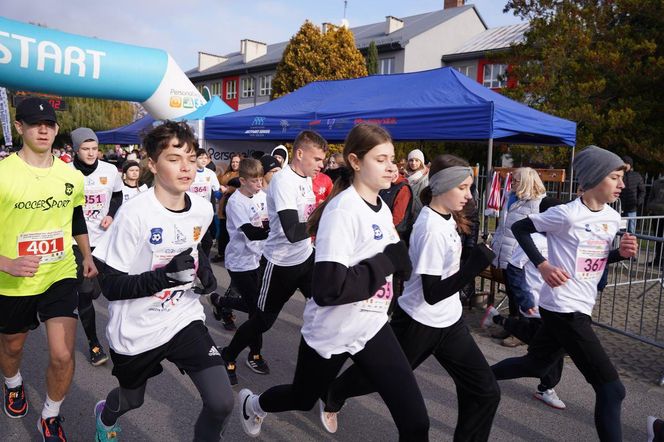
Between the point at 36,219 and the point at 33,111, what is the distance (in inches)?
25.6

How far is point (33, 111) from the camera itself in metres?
3.25

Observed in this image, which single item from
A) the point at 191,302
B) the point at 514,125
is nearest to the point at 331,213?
the point at 191,302

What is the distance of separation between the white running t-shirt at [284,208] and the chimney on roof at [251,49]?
4474cm

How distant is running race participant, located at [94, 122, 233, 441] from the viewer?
2.55 meters

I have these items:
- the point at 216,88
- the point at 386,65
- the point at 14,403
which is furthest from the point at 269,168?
the point at 216,88

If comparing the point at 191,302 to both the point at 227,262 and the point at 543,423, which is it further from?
the point at 543,423

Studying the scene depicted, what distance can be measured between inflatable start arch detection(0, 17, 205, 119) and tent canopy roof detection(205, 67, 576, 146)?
2299mm

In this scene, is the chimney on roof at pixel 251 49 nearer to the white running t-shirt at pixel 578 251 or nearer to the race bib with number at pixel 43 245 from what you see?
the race bib with number at pixel 43 245

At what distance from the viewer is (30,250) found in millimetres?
3250

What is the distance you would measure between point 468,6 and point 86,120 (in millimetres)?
31101

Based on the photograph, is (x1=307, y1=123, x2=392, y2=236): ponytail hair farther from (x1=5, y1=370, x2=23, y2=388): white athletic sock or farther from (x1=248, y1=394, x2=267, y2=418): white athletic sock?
(x1=5, y1=370, x2=23, y2=388): white athletic sock

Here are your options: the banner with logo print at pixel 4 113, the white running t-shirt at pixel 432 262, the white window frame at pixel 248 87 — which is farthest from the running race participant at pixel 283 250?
the white window frame at pixel 248 87

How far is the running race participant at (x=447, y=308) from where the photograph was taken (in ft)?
8.91

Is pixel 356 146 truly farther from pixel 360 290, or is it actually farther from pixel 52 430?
pixel 52 430
